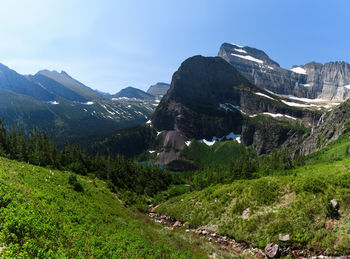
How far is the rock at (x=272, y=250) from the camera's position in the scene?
20984 mm

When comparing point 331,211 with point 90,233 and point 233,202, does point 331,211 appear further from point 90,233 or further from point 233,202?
point 90,233

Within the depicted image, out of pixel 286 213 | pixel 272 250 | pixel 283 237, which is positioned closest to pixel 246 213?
pixel 286 213

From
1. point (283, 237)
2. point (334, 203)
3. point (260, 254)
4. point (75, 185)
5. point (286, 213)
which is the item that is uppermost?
point (334, 203)

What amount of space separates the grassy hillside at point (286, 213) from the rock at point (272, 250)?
0.93 m

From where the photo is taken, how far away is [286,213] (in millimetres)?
25594

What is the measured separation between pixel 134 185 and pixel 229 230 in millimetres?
62570

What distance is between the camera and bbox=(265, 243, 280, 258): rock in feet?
68.8

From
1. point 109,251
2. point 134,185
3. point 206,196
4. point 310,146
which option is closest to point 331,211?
point 206,196

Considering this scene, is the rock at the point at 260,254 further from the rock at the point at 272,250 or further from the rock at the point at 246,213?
the rock at the point at 246,213

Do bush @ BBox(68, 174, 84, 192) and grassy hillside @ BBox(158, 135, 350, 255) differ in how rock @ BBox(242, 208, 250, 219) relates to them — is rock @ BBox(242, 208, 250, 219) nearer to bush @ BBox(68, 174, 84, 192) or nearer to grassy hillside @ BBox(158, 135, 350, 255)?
grassy hillside @ BBox(158, 135, 350, 255)

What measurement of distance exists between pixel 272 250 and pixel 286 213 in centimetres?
676

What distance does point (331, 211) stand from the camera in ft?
73.1

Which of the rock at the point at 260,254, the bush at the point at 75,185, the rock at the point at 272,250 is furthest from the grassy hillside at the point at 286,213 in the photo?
the bush at the point at 75,185

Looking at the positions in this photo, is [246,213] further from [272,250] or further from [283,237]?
[272,250]
